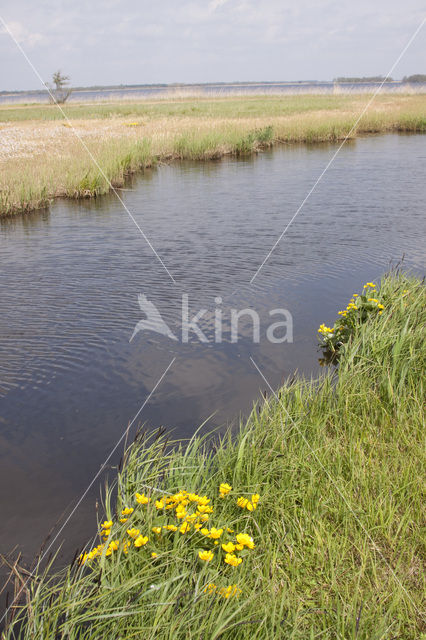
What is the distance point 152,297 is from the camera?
6.90m

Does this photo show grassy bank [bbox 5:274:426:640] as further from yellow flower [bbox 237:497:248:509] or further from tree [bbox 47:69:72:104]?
tree [bbox 47:69:72:104]

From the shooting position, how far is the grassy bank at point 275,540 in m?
2.07

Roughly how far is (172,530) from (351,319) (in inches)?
130

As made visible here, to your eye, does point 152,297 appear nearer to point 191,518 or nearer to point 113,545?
point 191,518

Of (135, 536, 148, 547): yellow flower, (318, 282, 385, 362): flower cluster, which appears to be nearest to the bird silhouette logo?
(318, 282, 385, 362): flower cluster

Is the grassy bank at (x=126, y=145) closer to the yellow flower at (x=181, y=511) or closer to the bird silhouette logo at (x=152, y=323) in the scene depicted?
the bird silhouette logo at (x=152, y=323)

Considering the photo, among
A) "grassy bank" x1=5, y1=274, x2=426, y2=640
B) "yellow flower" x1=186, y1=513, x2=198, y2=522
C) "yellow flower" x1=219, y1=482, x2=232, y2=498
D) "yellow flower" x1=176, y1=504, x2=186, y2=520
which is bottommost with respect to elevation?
"grassy bank" x1=5, y1=274, x2=426, y2=640

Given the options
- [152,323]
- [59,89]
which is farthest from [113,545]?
[59,89]

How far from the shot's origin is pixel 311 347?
5.53 meters

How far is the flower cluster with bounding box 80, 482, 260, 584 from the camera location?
7.65 feet

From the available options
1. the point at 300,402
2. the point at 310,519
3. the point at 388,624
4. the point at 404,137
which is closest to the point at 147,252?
the point at 300,402

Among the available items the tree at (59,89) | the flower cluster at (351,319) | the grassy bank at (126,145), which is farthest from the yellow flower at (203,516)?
the tree at (59,89)

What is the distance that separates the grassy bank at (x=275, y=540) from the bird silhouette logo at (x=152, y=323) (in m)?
2.44

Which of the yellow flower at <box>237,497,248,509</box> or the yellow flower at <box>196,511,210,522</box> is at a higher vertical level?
the yellow flower at <box>196,511,210,522</box>
